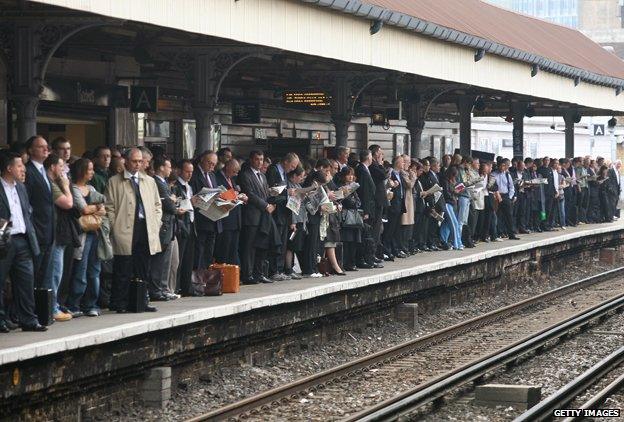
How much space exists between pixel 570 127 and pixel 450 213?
54.3 ft

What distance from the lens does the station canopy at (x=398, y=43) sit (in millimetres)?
15250

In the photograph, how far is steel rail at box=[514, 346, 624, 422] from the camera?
1139 cm

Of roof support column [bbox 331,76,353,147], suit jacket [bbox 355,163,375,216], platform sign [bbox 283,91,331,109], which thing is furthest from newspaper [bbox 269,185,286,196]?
platform sign [bbox 283,91,331,109]

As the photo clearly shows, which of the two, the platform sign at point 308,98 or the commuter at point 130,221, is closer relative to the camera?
the commuter at point 130,221

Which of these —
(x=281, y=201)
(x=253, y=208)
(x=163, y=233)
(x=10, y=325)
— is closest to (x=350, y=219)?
(x=281, y=201)

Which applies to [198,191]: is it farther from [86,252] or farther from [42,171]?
[42,171]

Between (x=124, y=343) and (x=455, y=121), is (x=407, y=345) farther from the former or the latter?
(x=455, y=121)

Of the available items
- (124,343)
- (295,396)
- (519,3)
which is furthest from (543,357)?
(519,3)

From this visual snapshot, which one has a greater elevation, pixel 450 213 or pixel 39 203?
pixel 39 203

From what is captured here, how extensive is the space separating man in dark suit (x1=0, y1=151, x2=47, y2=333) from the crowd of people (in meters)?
0.01

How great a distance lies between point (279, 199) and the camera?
17.0 m

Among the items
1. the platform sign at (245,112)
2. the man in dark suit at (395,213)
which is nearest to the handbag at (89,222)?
the man in dark suit at (395,213)

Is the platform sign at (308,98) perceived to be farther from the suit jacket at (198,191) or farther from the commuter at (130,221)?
the commuter at (130,221)
